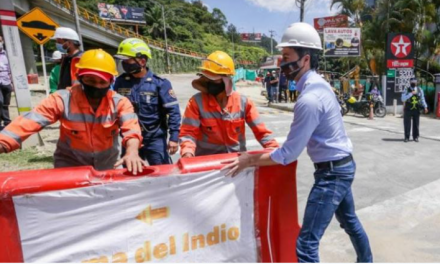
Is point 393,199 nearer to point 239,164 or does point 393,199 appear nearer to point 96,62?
point 239,164

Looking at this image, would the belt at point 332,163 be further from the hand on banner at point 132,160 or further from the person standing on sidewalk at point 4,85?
the person standing on sidewalk at point 4,85

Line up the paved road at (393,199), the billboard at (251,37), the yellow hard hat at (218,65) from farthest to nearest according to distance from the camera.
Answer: the billboard at (251,37) → the paved road at (393,199) → the yellow hard hat at (218,65)

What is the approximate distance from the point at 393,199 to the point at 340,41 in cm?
1684

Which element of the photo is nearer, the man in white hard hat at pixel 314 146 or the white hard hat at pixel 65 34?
the man in white hard hat at pixel 314 146

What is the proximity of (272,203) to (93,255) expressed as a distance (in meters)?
1.28

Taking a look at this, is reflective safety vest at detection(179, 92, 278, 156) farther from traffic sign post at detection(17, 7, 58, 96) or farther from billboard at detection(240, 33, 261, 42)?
billboard at detection(240, 33, 261, 42)

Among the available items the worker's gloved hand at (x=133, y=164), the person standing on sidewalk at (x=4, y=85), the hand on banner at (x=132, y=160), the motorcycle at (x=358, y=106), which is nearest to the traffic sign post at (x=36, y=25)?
the person standing on sidewalk at (x=4, y=85)

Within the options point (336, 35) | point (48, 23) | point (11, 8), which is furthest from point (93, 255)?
point (336, 35)

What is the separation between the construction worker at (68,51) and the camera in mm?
4312

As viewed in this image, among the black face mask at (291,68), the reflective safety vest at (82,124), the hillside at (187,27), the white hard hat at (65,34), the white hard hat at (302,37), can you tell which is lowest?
the reflective safety vest at (82,124)

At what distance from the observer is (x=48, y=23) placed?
24.6 ft

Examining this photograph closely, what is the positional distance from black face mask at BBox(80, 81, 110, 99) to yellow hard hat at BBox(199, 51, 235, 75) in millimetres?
853

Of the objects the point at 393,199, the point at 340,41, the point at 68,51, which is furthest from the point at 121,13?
the point at 393,199

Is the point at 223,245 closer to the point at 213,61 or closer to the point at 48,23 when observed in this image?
the point at 213,61
